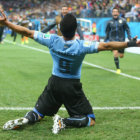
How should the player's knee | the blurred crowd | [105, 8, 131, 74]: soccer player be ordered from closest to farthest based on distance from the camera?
the player's knee
[105, 8, 131, 74]: soccer player
the blurred crowd

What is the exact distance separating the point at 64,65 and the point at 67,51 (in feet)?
0.75

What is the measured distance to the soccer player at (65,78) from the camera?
4.66 m

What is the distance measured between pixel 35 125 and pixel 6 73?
5746mm

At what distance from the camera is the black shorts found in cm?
489

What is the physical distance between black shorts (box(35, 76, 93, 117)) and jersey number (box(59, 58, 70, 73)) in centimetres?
13

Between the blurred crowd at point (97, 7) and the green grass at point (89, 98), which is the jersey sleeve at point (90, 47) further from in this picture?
the blurred crowd at point (97, 7)

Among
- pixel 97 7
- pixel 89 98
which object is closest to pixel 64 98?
pixel 89 98

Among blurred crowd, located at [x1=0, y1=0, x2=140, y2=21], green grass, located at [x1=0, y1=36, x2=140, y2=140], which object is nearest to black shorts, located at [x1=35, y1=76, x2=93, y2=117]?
green grass, located at [x1=0, y1=36, x2=140, y2=140]

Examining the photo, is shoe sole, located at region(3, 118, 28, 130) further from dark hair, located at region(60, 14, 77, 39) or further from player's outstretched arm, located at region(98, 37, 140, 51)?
player's outstretched arm, located at region(98, 37, 140, 51)

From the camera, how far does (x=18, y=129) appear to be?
4766mm

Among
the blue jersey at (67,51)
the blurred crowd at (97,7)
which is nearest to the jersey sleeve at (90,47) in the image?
the blue jersey at (67,51)

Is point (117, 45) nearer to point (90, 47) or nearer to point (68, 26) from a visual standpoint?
point (90, 47)

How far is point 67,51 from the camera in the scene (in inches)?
185

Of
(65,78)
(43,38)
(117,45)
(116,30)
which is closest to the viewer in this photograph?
(117,45)
